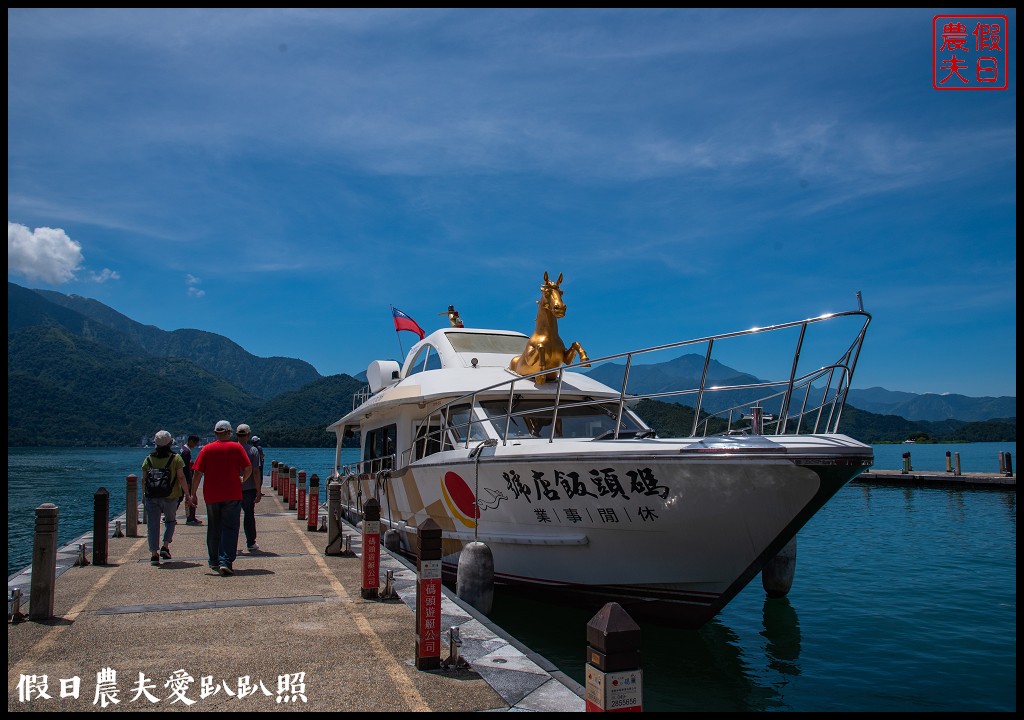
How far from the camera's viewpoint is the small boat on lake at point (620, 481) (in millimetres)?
6695

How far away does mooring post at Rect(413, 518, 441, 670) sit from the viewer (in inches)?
204

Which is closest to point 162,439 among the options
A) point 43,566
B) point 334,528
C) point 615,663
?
point 334,528

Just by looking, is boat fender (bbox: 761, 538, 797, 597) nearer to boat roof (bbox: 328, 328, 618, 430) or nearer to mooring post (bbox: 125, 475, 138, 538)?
boat roof (bbox: 328, 328, 618, 430)

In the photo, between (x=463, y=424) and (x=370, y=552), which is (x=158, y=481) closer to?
(x=370, y=552)

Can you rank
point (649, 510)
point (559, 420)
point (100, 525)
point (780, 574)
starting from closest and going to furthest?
point (649, 510) < point (100, 525) < point (559, 420) < point (780, 574)

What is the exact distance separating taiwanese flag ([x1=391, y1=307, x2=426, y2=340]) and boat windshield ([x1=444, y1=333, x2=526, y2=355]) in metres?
5.57

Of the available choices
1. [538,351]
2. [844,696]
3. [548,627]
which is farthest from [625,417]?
[844,696]

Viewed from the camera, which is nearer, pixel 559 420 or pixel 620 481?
pixel 620 481

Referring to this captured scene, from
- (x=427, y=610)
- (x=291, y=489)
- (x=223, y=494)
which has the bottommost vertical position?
(x=291, y=489)

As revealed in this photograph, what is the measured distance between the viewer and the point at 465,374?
11844 mm

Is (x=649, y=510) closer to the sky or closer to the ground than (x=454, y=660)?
closer to the sky

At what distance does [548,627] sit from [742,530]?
336 cm

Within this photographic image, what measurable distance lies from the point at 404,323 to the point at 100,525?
10940 mm

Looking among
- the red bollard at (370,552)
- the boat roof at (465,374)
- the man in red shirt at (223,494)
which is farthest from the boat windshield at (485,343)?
the red bollard at (370,552)
